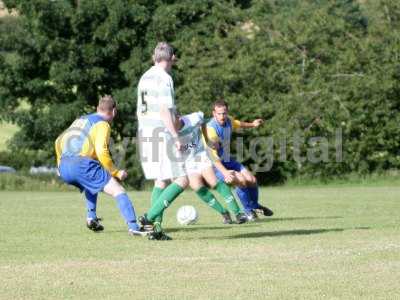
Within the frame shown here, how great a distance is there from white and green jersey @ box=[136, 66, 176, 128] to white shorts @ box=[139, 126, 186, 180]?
150 mm

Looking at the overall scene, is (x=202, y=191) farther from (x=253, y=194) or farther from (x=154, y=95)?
(x=154, y=95)

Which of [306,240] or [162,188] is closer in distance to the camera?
[306,240]

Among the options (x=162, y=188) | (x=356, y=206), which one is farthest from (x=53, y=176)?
(x=162, y=188)

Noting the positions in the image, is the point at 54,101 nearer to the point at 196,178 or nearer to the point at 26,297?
the point at 196,178

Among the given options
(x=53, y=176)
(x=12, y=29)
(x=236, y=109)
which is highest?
(x=12, y=29)

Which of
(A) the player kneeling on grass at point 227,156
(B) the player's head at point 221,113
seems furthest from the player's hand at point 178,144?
(B) the player's head at point 221,113

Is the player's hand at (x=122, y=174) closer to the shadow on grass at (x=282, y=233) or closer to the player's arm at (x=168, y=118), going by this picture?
the player's arm at (x=168, y=118)

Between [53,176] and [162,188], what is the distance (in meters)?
32.3

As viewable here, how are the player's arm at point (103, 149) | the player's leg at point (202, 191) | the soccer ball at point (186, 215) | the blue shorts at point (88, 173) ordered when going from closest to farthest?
the player's arm at point (103, 149)
the blue shorts at point (88, 173)
the player's leg at point (202, 191)
the soccer ball at point (186, 215)

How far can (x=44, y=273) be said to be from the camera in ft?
30.2

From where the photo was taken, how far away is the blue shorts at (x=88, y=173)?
12242mm

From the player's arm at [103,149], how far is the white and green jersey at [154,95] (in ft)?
1.59

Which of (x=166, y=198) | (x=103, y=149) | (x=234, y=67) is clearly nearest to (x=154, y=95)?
(x=103, y=149)

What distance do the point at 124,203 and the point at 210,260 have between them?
2233mm
